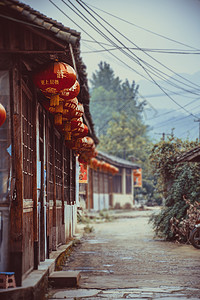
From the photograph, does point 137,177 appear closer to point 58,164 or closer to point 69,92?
point 58,164

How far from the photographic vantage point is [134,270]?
11.1 meters

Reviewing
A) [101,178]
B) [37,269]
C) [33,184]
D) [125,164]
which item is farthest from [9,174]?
[125,164]

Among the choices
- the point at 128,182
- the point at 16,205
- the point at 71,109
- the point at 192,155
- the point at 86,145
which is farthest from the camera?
the point at 128,182

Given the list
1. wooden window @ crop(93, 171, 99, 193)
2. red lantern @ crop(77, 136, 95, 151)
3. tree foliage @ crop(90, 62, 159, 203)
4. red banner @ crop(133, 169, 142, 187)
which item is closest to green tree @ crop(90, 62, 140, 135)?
tree foliage @ crop(90, 62, 159, 203)

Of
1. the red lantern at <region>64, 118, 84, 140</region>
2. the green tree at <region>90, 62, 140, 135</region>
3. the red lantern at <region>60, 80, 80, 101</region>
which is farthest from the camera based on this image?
the green tree at <region>90, 62, 140, 135</region>

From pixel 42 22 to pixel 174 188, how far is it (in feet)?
43.7

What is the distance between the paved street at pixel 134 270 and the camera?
8414mm

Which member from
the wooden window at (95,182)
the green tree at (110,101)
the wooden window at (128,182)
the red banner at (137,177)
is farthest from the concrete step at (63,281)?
the green tree at (110,101)

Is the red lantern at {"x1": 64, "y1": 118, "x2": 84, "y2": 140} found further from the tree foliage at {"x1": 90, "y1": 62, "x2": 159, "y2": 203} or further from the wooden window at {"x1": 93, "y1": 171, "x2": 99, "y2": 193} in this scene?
the tree foliage at {"x1": 90, "y1": 62, "x2": 159, "y2": 203}

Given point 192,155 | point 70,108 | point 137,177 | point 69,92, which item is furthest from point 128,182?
point 69,92

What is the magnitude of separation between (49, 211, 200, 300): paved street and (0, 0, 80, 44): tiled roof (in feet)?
14.3

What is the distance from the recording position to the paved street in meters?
8.41

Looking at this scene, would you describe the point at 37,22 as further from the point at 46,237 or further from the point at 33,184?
the point at 46,237

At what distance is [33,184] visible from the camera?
29.1ft
